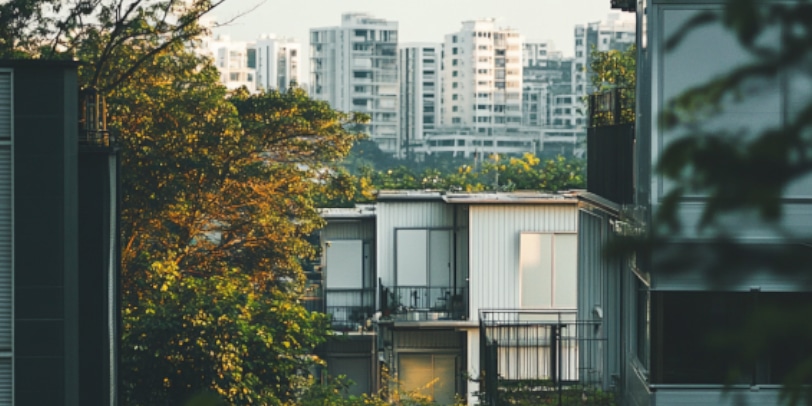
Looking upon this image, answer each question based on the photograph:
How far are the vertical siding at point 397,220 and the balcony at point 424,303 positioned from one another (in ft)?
1.56

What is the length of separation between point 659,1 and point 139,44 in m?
18.0

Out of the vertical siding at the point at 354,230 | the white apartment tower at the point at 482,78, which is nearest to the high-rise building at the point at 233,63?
the white apartment tower at the point at 482,78

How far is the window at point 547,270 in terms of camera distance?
3017 cm

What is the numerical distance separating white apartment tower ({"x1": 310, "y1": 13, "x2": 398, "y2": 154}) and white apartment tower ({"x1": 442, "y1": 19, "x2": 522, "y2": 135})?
32.2 feet

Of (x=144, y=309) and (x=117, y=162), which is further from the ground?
(x=117, y=162)

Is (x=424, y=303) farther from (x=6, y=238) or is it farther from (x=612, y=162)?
(x=6, y=238)

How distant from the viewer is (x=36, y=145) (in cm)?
1154

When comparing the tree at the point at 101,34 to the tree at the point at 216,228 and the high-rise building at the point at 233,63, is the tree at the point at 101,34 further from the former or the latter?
the high-rise building at the point at 233,63

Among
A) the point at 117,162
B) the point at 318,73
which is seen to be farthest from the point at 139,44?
the point at 318,73

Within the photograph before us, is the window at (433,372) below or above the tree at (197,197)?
below

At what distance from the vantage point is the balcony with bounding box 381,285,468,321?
31.6m

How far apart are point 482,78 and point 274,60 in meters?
26.9

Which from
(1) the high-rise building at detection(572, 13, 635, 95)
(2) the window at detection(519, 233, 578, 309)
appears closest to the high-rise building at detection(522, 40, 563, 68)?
(1) the high-rise building at detection(572, 13, 635, 95)

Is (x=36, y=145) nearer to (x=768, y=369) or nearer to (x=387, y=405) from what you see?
(x=768, y=369)
